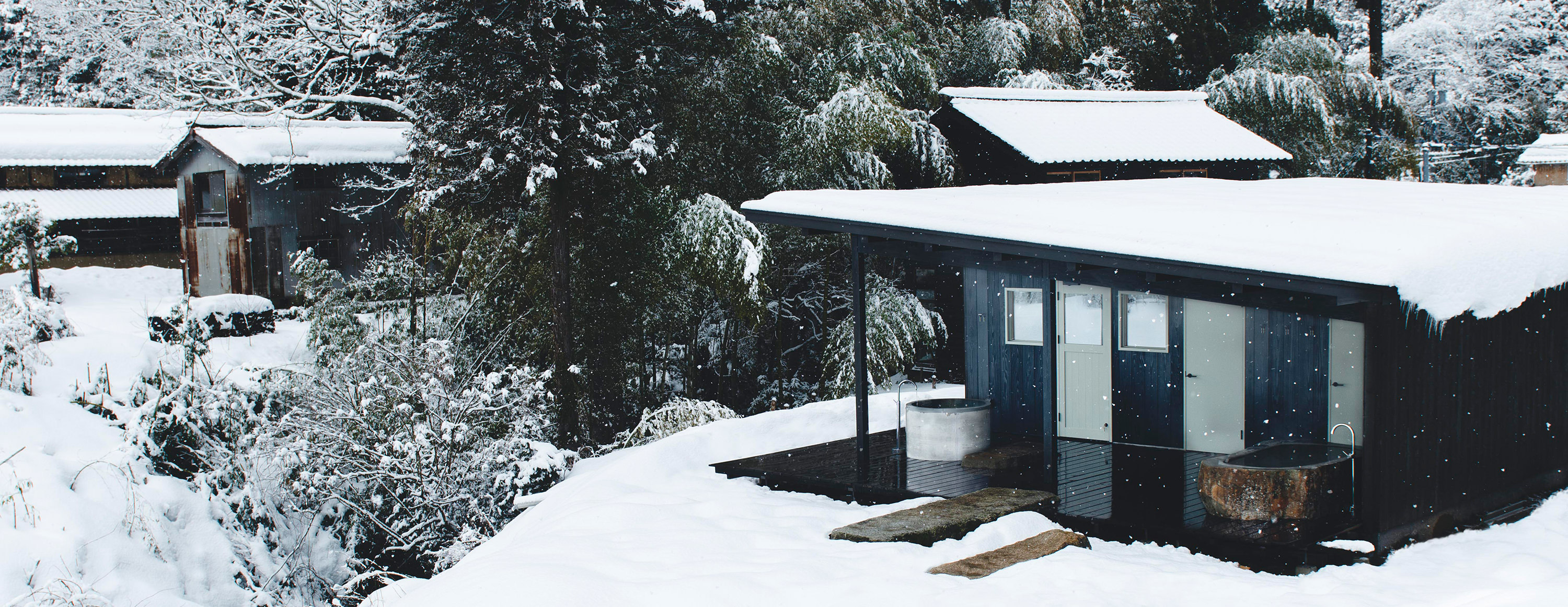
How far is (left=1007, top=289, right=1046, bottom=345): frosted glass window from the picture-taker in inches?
376

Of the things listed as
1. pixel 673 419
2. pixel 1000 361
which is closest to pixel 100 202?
pixel 673 419

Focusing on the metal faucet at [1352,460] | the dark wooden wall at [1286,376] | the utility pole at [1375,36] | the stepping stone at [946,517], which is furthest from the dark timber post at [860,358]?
the utility pole at [1375,36]

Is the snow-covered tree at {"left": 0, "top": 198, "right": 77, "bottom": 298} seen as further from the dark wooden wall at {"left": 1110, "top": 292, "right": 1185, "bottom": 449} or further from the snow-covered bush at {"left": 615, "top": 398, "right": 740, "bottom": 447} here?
the dark wooden wall at {"left": 1110, "top": 292, "right": 1185, "bottom": 449}

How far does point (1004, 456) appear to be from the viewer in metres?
8.55

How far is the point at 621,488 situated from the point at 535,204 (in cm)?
642

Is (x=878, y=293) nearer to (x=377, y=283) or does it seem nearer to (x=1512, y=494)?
(x=377, y=283)

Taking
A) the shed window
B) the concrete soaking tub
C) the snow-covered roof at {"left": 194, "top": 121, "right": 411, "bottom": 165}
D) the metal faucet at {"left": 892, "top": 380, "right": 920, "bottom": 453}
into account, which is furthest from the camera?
the shed window

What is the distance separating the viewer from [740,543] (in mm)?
6734

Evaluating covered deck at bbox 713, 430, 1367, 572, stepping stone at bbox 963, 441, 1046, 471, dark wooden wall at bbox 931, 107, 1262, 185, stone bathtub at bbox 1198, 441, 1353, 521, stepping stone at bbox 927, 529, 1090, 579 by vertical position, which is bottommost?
stepping stone at bbox 927, 529, 1090, 579

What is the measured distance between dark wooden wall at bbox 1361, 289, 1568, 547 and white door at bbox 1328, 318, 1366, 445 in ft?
2.56

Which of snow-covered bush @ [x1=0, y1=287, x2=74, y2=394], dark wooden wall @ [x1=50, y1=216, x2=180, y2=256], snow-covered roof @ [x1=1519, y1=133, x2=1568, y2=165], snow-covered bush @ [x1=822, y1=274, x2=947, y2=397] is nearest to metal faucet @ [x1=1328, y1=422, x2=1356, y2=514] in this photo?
snow-covered bush @ [x1=822, y1=274, x2=947, y2=397]

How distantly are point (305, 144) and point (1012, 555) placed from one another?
16.7m

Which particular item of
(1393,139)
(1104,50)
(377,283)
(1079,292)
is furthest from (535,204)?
(1393,139)

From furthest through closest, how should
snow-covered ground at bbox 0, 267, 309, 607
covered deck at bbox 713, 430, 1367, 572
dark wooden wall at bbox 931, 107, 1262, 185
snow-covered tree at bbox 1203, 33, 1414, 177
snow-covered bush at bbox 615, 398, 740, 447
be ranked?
snow-covered tree at bbox 1203, 33, 1414, 177 < dark wooden wall at bbox 931, 107, 1262, 185 < snow-covered bush at bbox 615, 398, 740, 447 < snow-covered ground at bbox 0, 267, 309, 607 < covered deck at bbox 713, 430, 1367, 572
